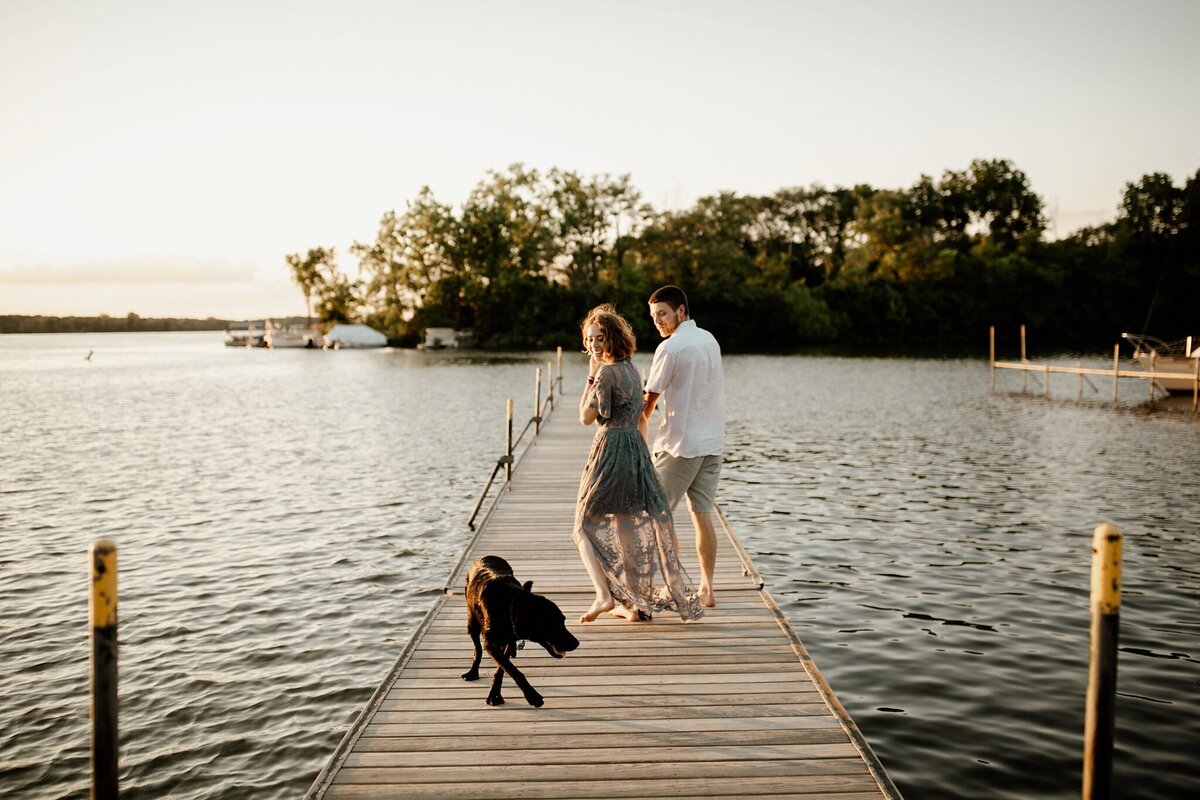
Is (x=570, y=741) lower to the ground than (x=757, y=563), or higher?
higher

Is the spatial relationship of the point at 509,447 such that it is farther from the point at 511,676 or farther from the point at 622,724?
the point at 622,724

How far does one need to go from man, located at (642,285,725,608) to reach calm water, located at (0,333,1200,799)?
210 cm

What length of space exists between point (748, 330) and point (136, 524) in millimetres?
71630

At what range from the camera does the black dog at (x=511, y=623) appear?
4.63m

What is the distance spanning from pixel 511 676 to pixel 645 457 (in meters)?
1.71

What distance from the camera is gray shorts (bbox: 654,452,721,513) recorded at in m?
6.13

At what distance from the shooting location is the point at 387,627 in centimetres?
Result: 865

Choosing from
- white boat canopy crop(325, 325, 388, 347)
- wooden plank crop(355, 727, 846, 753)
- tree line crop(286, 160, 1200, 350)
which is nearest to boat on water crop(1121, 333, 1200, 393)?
wooden plank crop(355, 727, 846, 753)

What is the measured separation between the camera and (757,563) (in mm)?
10750

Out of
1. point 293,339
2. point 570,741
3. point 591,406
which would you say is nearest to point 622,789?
point 570,741

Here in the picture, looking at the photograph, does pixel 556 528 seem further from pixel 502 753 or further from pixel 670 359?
pixel 502 753

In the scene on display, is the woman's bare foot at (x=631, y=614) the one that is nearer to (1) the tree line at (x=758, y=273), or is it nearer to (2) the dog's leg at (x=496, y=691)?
(2) the dog's leg at (x=496, y=691)

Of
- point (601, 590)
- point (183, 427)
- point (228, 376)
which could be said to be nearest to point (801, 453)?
point (601, 590)

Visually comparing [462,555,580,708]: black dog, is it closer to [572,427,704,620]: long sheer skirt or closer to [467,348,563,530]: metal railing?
[572,427,704,620]: long sheer skirt
